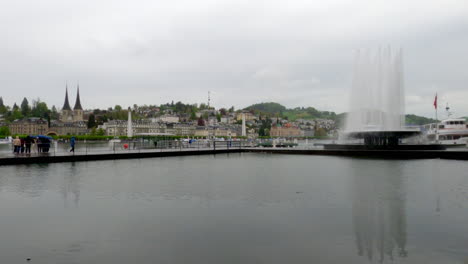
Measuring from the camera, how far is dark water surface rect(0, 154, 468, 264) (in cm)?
707

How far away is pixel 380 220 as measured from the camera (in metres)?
9.56

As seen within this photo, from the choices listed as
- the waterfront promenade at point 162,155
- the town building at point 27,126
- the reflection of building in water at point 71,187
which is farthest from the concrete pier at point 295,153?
the town building at point 27,126

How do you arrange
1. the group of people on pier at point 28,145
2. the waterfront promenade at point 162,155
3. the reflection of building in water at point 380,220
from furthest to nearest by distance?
the group of people on pier at point 28,145, the waterfront promenade at point 162,155, the reflection of building in water at point 380,220

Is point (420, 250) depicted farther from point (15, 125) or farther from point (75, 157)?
point (15, 125)

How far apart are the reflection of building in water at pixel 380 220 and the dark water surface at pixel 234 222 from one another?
0.03m

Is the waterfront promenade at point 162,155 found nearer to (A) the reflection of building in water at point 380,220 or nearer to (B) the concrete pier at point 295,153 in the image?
(B) the concrete pier at point 295,153

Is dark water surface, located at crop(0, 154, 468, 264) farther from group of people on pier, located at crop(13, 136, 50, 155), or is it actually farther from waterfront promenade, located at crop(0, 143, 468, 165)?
group of people on pier, located at crop(13, 136, 50, 155)

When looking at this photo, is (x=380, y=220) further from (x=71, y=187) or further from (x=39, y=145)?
(x=39, y=145)

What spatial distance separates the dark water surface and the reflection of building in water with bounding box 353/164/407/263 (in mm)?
29

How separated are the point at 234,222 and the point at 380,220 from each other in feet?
13.3

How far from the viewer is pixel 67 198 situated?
1255 centimetres

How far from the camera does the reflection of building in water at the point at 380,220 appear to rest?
7338 mm

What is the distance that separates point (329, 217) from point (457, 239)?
3.08 metres

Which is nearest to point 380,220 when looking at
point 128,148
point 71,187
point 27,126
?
point 71,187
